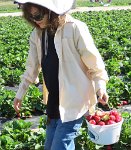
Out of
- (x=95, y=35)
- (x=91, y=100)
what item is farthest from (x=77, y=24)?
(x=95, y=35)

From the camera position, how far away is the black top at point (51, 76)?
3.52 meters

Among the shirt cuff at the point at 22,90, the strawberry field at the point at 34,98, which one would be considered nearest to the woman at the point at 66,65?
the shirt cuff at the point at 22,90

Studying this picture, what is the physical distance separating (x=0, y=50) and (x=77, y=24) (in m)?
9.32

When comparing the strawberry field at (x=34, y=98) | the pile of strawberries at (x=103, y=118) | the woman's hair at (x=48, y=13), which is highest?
the woman's hair at (x=48, y=13)

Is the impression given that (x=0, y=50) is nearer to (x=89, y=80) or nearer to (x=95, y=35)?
(x=95, y=35)

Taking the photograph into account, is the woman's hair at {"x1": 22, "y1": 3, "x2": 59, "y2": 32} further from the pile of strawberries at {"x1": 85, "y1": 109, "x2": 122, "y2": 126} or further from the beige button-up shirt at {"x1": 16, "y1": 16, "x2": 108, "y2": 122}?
the pile of strawberries at {"x1": 85, "y1": 109, "x2": 122, "y2": 126}

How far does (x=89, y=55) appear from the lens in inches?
135

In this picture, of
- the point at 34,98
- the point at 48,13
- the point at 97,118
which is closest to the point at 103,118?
the point at 97,118

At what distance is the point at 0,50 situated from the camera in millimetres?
12516

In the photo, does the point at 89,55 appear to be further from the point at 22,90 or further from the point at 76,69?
the point at 22,90

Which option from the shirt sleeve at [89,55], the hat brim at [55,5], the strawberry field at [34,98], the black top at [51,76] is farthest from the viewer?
the strawberry field at [34,98]

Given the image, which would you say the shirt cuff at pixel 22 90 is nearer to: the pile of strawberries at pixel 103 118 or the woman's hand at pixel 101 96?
the pile of strawberries at pixel 103 118

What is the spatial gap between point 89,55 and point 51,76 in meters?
0.37

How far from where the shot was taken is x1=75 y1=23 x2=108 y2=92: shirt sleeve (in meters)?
3.39
